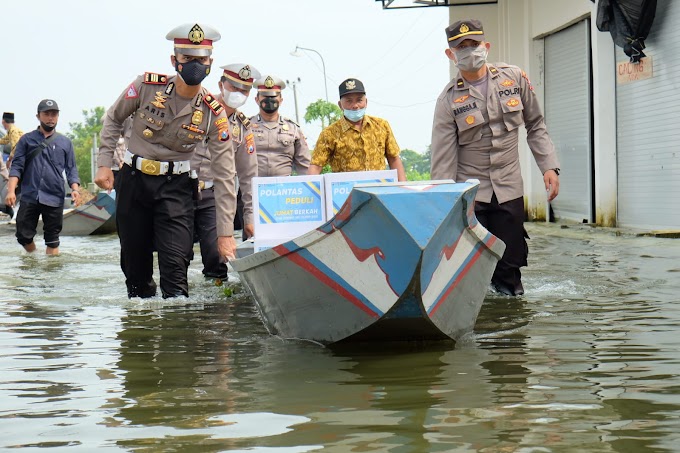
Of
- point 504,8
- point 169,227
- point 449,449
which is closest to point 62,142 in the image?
point 169,227

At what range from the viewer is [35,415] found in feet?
15.2

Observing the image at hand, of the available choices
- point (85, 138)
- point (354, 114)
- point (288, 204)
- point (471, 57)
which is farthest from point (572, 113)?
point (85, 138)

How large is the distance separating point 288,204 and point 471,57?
1735mm

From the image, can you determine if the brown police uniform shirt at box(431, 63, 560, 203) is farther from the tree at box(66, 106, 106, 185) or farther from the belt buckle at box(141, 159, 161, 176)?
the tree at box(66, 106, 106, 185)

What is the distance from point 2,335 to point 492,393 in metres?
3.62

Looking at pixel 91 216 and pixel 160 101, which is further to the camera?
pixel 91 216

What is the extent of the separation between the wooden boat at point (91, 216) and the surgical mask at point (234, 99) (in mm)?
11718

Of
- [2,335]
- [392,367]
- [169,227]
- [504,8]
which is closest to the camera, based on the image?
[392,367]

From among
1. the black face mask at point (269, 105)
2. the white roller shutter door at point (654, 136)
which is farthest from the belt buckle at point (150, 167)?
the white roller shutter door at point (654, 136)

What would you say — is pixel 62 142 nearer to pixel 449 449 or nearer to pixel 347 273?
pixel 347 273

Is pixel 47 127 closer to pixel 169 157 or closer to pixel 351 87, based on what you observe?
pixel 351 87

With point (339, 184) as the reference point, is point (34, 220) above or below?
below

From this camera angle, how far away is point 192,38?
781 cm

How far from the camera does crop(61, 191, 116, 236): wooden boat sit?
21500mm
